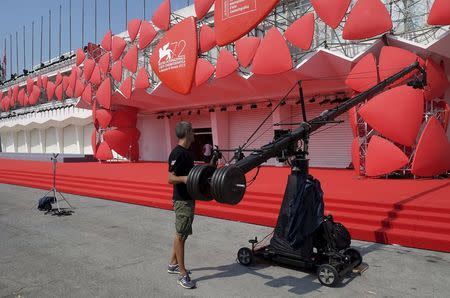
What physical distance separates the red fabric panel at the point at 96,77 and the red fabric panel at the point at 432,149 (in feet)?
57.9

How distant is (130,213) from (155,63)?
10.3m

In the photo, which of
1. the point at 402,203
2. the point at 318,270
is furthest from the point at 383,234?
the point at 318,270

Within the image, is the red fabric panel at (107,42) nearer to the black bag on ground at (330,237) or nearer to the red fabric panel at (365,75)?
the red fabric panel at (365,75)

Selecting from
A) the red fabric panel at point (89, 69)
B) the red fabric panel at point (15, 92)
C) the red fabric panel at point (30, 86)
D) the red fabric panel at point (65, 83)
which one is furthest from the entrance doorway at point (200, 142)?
the red fabric panel at point (15, 92)

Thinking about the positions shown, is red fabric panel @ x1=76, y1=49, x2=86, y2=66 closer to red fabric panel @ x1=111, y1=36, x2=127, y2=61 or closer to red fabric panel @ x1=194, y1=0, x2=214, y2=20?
red fabric panel @ x1=111, y1=36, x2=127, y2=61

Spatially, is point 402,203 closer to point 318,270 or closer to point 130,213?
point 318,270

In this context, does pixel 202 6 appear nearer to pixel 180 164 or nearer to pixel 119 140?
pixel 119 140

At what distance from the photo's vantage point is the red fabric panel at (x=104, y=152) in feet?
75.6

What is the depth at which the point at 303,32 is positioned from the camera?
42.1ft

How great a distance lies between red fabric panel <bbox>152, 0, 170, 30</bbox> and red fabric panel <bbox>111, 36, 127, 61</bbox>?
3.23 metres

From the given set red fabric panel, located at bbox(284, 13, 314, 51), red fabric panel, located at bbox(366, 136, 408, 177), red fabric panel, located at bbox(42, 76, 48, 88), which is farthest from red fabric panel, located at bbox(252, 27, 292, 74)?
red fabric panel, located at bbox(42, 76, 48, 88)

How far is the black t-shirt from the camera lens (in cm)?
412

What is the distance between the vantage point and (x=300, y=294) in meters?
4.09

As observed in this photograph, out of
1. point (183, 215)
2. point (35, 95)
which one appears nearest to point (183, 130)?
point (183, 215)
